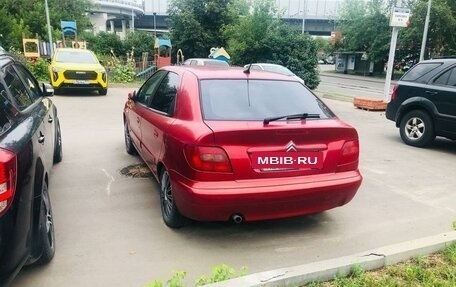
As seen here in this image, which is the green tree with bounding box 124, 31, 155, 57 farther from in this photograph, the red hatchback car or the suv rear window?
the red hatchback car

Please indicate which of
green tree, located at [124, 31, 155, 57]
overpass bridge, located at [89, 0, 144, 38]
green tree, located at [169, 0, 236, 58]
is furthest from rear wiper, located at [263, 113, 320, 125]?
overpass bridge, located at [89, 0, 144, 38]

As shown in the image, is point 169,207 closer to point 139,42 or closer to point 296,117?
point 296,117

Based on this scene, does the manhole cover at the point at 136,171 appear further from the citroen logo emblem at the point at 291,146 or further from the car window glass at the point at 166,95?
the citroen logo emblem at the point at 291,146

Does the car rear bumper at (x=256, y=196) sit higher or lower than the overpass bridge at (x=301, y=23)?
A: lower

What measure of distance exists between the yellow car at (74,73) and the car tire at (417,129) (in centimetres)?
1018

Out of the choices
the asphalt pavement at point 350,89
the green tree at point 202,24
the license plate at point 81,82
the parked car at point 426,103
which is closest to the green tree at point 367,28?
the asphalt pavement at point 350,89

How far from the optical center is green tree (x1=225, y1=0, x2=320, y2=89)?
20.7m

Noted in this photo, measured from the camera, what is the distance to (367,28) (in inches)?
1644

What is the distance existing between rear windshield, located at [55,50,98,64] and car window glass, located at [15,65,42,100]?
9.96m

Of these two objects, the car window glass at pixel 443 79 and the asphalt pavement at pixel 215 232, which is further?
the car window glass at pixel 443 79

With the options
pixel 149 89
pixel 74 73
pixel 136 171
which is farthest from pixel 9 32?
pixel 149 89

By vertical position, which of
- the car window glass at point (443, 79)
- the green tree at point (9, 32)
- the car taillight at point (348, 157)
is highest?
the green tree at point (9, 32)

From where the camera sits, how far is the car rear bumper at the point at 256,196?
331cm

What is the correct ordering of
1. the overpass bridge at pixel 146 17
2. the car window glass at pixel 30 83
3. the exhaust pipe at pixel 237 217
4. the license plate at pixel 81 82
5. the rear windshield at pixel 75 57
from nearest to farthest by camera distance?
the exhaust pipe at pixel 237 217 < the car window glass at pixel 30 83 < the license plate at pixel 81 82 < the rear windshield at pixel 75 57 < the overpass bridge at pixel 146 17
